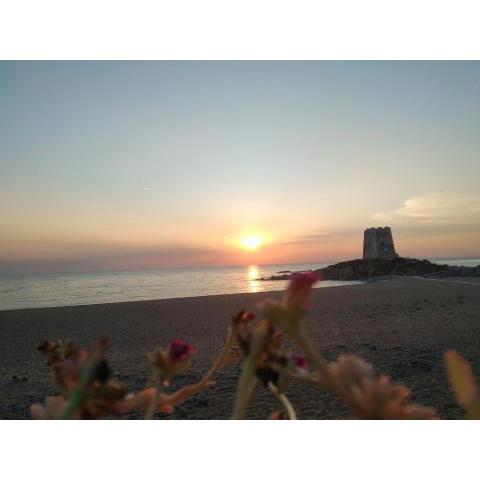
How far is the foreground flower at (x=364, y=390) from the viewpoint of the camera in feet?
0.59

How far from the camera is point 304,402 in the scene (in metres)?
2.76

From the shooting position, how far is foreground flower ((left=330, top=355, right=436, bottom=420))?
0.59 ft

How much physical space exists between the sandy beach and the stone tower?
63.0 feet

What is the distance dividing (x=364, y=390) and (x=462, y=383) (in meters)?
0.05

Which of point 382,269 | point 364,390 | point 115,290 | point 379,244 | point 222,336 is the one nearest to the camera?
point 364,390

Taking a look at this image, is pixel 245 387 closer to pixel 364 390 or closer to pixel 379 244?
pixel 364 390

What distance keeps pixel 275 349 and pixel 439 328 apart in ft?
19.8

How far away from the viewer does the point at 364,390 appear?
0.18 metres

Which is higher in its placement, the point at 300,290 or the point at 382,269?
the point at 300,290

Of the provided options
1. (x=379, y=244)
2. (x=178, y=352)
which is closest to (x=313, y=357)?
(x=178, y=352)

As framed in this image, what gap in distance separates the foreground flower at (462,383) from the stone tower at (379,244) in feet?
96.0

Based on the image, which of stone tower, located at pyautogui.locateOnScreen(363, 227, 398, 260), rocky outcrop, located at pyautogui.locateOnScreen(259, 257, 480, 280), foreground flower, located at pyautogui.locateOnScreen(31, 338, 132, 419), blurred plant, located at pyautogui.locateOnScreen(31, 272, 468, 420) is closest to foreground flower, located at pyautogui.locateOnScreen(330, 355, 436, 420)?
blurred plant, located at pyautogui.locateOnScreen(31, 272, 468, 420)

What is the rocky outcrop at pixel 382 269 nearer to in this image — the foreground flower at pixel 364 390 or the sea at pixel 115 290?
the sea at pixel 115 290

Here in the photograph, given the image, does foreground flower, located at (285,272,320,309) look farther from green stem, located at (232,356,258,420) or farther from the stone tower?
the stone tower
